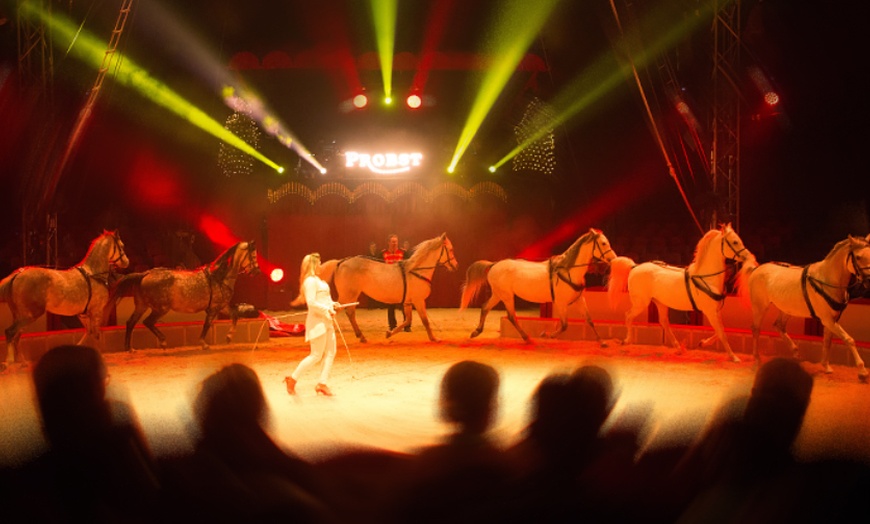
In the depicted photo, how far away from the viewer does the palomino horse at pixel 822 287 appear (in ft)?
24.7

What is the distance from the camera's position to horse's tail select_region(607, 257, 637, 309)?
1067cm

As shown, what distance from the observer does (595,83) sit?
1478cm

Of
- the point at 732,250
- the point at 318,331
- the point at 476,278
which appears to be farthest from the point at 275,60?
the point at 732,250

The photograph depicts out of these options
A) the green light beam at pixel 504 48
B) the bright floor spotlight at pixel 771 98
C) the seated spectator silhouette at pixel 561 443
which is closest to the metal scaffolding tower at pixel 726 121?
the bright floor spotlight at pixel 771 98

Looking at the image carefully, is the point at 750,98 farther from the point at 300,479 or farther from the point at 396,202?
the point at 300,479

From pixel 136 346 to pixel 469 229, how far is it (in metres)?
9.98

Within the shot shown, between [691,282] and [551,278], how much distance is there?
2297mm

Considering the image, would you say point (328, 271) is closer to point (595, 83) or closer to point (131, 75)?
point (131, 75)

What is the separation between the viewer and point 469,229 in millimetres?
18406

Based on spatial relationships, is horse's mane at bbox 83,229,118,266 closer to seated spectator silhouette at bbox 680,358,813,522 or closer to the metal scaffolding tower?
seated spectator silhouette at bbox 680,358,813,522

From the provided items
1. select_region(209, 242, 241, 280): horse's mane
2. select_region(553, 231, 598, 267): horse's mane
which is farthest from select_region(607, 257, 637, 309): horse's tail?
select_region(209, 242, 241, 280): horse's mane

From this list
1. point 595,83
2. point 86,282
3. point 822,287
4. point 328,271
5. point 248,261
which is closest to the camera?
point 822,287

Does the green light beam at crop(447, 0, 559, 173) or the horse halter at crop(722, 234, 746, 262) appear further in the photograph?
the green light beam at crop(447, 0, 559, 173)

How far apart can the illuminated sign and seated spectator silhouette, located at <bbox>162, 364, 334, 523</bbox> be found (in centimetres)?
1451
